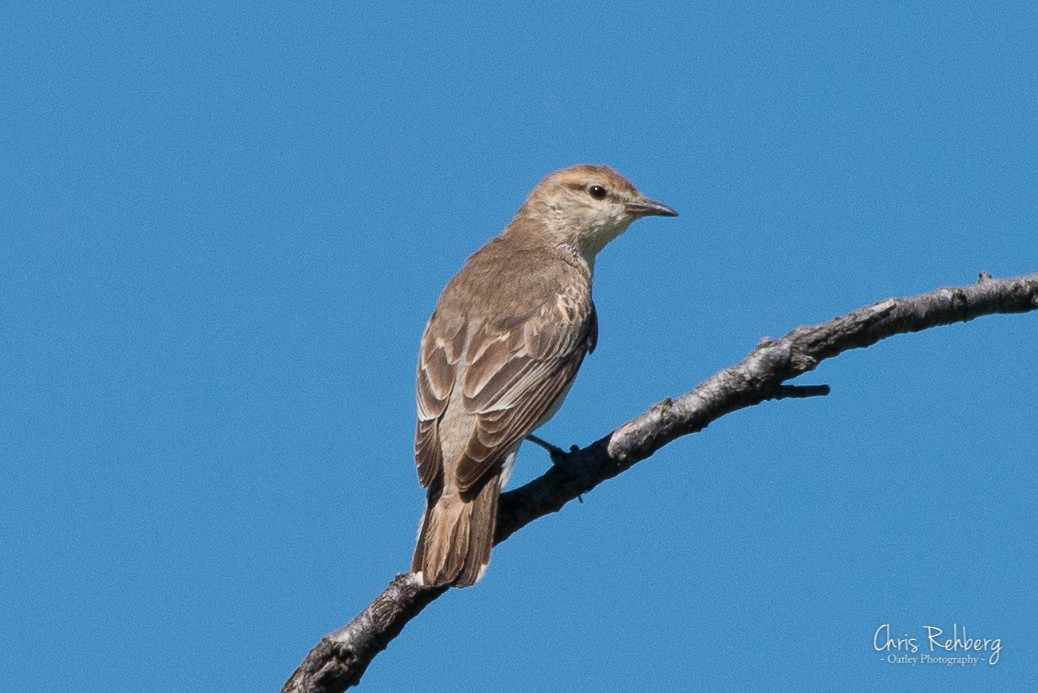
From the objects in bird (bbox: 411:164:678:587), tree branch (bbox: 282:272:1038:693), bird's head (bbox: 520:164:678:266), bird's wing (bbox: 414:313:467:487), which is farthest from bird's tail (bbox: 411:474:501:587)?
bird's head (bbox: 520:164:678:266)

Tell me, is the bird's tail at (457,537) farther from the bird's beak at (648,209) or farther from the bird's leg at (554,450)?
the bird's beak at (648,209)

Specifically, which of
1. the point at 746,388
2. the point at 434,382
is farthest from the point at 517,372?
the point at 746,388

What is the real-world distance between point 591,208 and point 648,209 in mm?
447

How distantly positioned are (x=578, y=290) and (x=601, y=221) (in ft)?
4.15

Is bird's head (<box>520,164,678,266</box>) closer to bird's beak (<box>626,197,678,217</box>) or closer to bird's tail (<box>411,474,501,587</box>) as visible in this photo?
bird's beak (<box>626,197,678,217</box>)

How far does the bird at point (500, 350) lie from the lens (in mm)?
6184

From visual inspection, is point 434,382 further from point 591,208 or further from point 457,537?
point 591,208

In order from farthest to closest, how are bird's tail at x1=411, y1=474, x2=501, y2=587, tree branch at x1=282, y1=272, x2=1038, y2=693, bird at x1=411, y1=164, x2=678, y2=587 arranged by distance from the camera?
bird at x1=411, y1=164, x2=678, y2=587, bird's tail at x1=411, y1=474, x2=501, y2=587, tree branch at x1=282, y1=272, x2=1038, y2=693

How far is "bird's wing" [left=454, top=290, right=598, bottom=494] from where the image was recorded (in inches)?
259

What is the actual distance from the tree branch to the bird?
0.26 meters

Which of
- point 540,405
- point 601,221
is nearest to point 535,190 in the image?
point 601,221

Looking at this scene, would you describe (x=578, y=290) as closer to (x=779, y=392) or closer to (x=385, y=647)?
(x=779, y=392)

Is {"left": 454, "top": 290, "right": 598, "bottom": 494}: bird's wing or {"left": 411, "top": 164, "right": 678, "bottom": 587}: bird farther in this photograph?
{"left": 454, "top": 290, "right": 598, "bottom": 494}: bird's wing

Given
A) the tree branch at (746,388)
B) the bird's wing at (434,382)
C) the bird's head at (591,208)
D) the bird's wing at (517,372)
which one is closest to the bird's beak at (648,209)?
the bird's head at (591,208)
